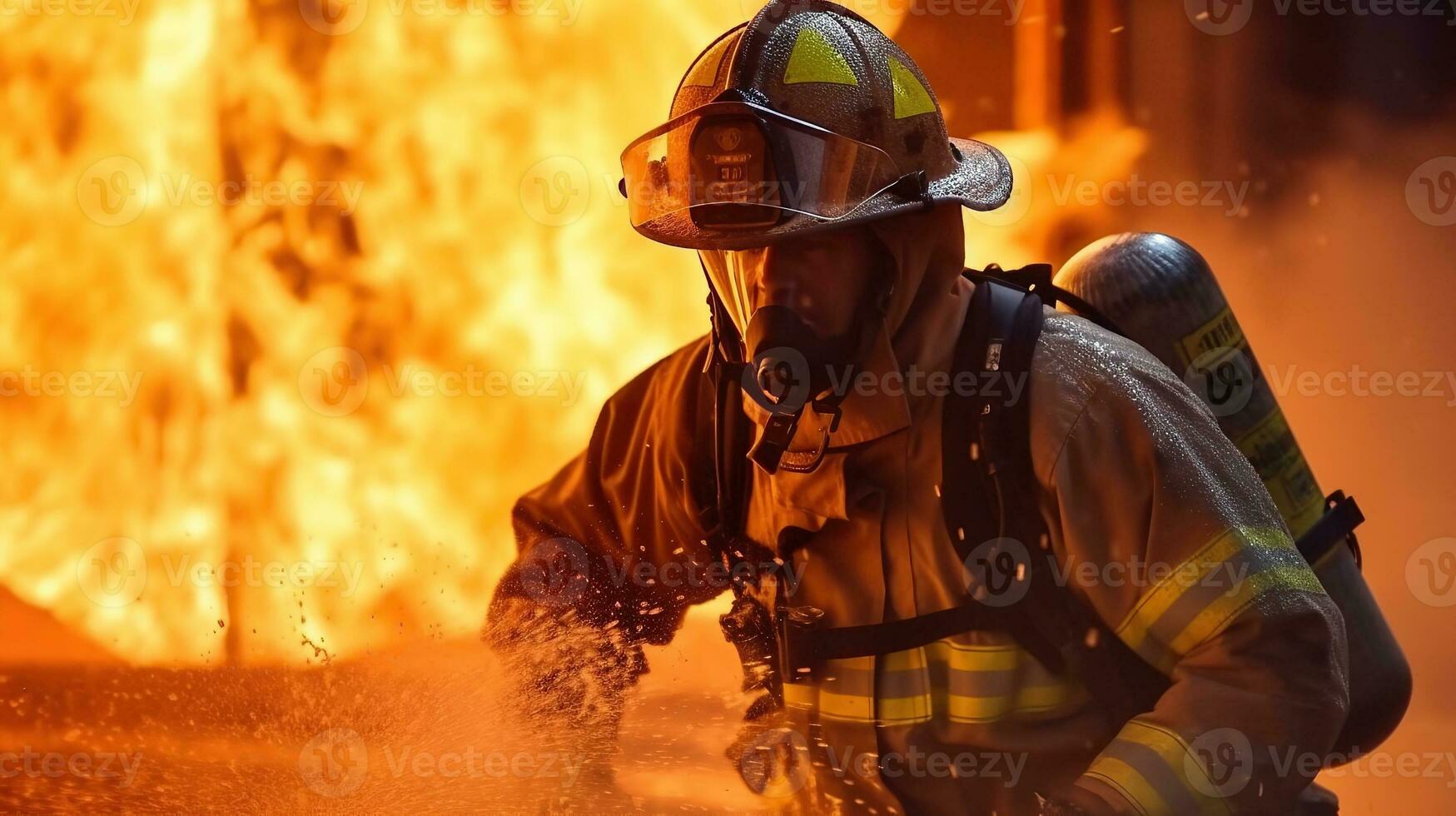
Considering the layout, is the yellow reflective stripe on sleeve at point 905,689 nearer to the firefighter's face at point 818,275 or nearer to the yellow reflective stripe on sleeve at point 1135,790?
the yellow reflective stripe on sleeve at point 1135,790

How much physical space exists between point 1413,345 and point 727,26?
2.92 meters

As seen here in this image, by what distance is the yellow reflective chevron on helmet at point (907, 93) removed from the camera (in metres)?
2.27

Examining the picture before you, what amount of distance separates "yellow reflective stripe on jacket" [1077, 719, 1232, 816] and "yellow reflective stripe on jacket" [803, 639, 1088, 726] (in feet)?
0.76

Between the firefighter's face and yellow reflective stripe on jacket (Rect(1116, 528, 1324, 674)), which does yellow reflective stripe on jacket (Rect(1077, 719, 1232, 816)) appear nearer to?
yellow reflective stripe on jacket (Rect(1116, 528, 1324, 674))

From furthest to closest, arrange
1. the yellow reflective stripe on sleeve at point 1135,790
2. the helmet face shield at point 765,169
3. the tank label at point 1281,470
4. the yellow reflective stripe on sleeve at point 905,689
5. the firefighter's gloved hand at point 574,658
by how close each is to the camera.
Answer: the firefighter's gloved hand at point 574,658 < the tank label at point 1281,470 < the yellow reflective stripe on sleeve at point 905,689 < the helmet face shield at point 765,169 < the yellow reflective stripe on sleeve at point 1135,790

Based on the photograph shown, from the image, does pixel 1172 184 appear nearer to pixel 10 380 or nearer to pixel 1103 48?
pixel 1103 48

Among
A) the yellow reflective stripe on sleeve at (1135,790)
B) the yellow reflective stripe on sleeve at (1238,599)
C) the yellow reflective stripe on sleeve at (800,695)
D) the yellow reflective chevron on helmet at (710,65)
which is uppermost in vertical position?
the yellow reflective chevron on helmet at (710,65)

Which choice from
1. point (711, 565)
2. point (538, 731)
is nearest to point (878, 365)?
point (711, 565)

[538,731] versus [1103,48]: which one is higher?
[1103,48]

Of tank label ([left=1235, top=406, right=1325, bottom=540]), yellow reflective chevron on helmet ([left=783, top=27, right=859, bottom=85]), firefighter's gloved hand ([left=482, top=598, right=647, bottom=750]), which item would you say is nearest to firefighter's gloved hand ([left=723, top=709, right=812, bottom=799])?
firefighter's gloved hand ([left=482, top=598, right=647, bottom=750])

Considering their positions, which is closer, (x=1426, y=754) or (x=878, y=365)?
(x=878, y=365)

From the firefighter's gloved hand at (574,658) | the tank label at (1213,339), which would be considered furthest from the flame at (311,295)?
the tank label at (1213,339)

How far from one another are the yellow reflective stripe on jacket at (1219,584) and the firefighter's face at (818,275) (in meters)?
0.65

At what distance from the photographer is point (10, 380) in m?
Answer: 5.67
